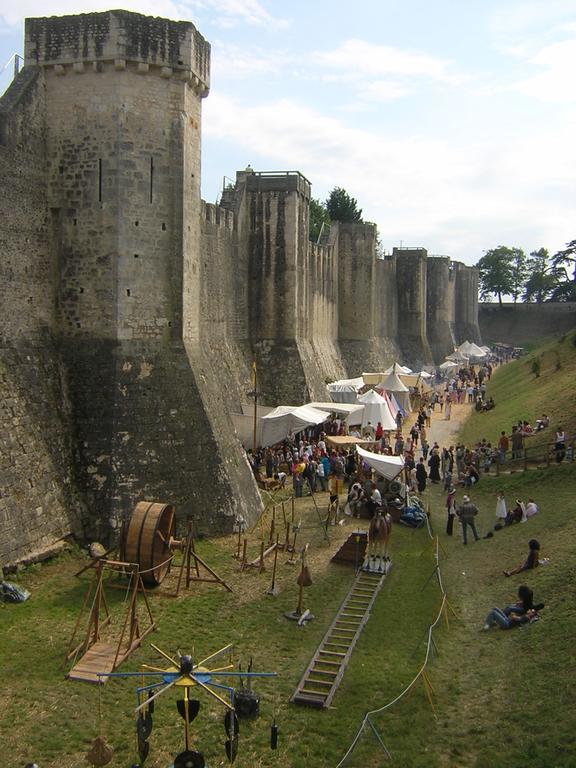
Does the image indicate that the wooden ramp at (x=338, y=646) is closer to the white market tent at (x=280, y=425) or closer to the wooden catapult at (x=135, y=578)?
the wooden catapult at (x=135, y=578)

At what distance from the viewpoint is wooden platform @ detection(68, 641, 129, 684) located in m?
9.77

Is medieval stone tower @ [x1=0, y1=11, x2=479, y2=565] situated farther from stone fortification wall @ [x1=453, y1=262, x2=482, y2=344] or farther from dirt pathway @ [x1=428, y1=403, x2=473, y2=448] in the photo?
stone fortification wall @ [x1=453, y1=262, x2=482, y2=344]

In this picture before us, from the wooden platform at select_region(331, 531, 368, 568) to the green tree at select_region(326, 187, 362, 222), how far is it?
55459mm

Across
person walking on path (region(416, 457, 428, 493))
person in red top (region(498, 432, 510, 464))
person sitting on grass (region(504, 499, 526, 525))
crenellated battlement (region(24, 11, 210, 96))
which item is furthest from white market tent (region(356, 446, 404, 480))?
crenellated battlement (region(24, 11, 210, 96))

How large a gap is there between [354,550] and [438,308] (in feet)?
165

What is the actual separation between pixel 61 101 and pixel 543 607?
44.6 feet

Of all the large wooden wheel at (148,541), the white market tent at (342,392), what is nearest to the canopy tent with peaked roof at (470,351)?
the white market tent at (342,392)

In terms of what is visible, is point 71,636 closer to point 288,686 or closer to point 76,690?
point 76,690

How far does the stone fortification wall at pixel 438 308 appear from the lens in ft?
205

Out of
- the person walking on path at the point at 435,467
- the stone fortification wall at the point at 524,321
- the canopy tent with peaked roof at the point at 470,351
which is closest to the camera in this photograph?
the person walking on path at the point at 435,467

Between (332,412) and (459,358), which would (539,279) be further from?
(332,412)

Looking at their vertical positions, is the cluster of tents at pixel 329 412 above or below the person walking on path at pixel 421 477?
above

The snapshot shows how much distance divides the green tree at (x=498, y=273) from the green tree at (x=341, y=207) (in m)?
35.2

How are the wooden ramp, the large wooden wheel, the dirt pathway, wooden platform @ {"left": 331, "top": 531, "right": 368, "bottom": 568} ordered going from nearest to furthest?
1. the wooden ramp
2. the large wooden wheel
3. wooden platform @ {"left": 331, "top": 531, "right": 368, "bottom": 568}
4. the dirt pathway
